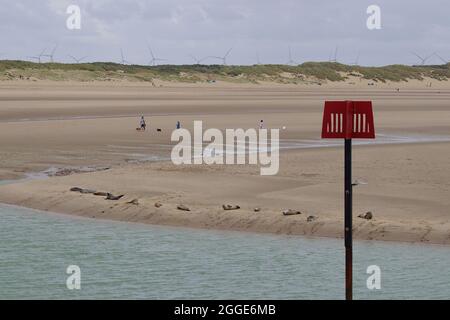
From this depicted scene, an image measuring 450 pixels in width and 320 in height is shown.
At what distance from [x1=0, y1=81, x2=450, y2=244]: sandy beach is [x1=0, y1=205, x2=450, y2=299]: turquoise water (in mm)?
1022

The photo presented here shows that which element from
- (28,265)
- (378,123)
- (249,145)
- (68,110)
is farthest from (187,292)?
(68,110)

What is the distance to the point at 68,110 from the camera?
208ft

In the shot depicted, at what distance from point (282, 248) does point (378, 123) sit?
33724 millimetres

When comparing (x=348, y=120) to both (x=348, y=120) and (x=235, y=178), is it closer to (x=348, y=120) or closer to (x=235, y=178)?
(x=348, y=120)

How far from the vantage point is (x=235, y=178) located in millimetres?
30234

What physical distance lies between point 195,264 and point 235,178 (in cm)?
983

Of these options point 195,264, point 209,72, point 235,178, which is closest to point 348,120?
point 195,264

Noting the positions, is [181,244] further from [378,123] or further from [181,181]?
[378,123]
